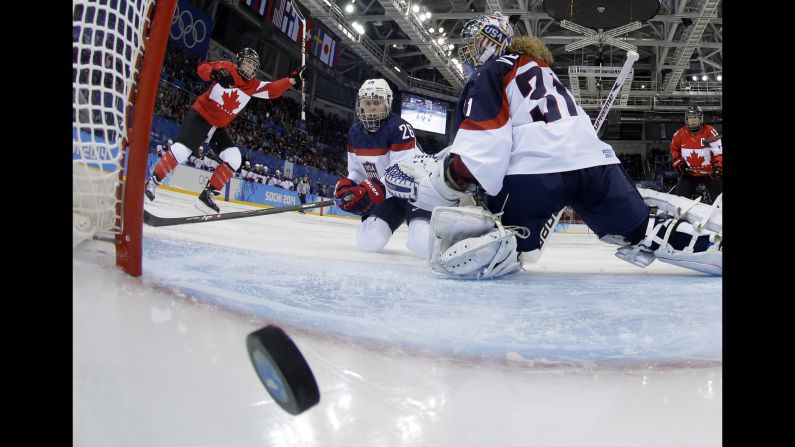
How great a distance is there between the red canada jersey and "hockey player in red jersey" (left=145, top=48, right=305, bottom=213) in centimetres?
278

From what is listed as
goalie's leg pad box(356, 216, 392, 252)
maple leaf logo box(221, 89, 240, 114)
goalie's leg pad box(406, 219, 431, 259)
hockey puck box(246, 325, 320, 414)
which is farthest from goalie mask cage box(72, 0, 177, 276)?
maple leaf logo box(221, 89, 240, 114)

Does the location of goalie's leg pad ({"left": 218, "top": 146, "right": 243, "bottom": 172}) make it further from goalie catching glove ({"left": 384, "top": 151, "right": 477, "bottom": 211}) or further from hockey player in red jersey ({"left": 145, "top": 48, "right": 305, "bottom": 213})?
goalie catching glove ({"left": 384, "top": 151, "right": 477, "bottom": 211})

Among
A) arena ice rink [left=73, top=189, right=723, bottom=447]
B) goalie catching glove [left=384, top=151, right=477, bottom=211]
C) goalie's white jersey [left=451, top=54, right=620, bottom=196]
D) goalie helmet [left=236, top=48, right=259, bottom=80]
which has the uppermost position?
goalie helmet [left=236, top=48, right=259, bottom=80]

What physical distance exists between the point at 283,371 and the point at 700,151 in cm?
379

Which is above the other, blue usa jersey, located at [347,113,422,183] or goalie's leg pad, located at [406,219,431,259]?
blue usa jersey, located at [347,113,422,183]

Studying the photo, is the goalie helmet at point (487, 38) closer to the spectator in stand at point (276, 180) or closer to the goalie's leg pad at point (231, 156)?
the goalie's leg pad at point (231, 156)

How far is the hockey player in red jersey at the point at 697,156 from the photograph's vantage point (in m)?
3.35

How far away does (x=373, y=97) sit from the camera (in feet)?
6.32

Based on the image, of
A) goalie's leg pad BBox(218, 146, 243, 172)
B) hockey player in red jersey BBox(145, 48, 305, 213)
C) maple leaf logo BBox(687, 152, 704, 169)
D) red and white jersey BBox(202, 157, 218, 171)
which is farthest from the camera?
red and white jersey BBox(202, 157, 218, 171)

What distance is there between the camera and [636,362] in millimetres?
574

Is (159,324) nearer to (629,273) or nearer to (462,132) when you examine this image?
(462,132)

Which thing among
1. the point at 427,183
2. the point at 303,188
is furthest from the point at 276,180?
the point at 427,183

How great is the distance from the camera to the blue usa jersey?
6.46 feet

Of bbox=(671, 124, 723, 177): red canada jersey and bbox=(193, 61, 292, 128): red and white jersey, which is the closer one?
bbox=(193, 61, 292, 128): red and white jersey
